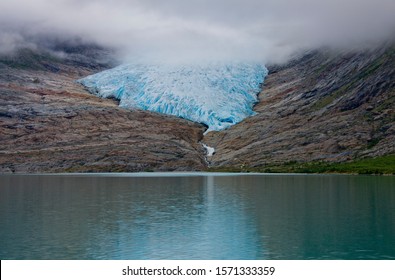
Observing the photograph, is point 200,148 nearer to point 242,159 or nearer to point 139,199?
point 242,159

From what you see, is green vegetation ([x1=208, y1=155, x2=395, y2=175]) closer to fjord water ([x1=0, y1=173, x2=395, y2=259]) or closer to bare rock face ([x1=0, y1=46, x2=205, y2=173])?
bare rock face ([x1=0, y1=46, x2=205, y2=173])

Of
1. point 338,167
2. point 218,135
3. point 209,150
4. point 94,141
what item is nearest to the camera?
point 338,167

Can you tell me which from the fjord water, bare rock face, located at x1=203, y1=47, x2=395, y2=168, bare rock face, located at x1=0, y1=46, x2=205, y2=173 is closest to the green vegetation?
bare rock face, located at x1=203, y1=47, x2=395, y2=168

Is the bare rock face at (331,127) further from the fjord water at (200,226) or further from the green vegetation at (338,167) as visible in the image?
the fjord water at (200,226)

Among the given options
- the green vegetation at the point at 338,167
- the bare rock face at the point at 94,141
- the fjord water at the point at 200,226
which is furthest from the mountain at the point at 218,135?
the fjord water at the point at 200,226

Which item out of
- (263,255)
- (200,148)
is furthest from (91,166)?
(263,255)

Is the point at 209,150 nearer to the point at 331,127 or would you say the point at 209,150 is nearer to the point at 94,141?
the point at 94,141

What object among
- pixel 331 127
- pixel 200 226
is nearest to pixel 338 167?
pixel 331 127
